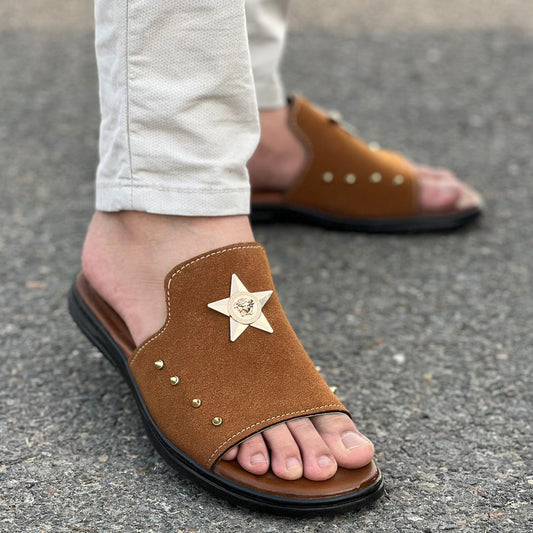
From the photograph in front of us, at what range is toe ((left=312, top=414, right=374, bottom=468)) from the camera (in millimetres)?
1030

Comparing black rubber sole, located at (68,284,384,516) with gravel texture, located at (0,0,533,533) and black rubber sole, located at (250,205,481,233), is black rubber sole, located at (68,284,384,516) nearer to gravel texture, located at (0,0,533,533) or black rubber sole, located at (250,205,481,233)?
gravel texture, located at (0,0,533,533)

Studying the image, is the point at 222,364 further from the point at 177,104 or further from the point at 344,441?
the point at 177,104

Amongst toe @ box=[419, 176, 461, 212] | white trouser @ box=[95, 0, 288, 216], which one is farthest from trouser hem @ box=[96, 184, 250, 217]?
toe @ box=[419, 176, 461, 212]

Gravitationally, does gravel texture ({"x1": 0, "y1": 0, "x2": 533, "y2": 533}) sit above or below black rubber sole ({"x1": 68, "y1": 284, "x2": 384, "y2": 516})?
below

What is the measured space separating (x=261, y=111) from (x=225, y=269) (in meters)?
0.71

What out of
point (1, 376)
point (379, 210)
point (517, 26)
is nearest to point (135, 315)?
point (1, 376)

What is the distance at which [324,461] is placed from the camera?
3.34ft

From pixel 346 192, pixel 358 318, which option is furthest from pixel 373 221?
pixel 358 318

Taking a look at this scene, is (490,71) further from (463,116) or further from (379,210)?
(379,210)

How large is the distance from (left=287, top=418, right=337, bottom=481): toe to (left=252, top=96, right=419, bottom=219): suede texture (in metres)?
0.83

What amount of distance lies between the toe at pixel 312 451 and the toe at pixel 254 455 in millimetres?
43

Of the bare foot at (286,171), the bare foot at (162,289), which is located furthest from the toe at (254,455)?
the bare foot at (286,171)

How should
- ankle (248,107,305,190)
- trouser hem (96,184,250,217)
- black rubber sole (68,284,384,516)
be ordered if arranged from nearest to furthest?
black rubber sole (68,284,384,516) → trouser hem (96,184,250,217) → ankle (248,107,305,190)

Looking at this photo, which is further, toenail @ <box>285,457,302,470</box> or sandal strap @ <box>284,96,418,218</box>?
sandal strap @ <box>284,96,418,218</box>
